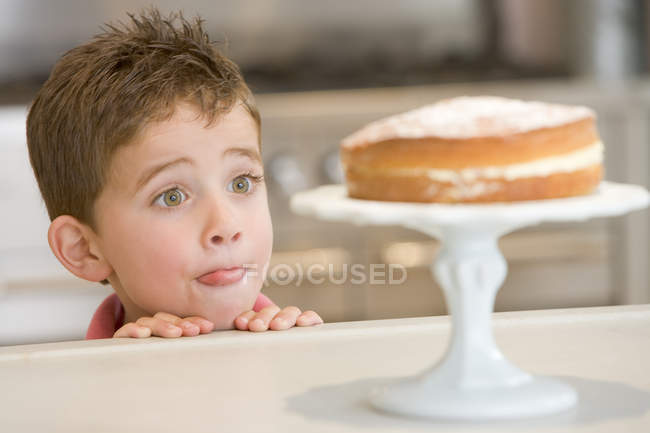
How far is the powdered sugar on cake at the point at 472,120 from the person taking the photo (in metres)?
0.55

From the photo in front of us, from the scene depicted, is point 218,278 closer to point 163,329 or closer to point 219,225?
point 219,225

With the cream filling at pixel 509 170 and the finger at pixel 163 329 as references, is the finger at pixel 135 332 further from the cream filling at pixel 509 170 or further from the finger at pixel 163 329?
the cream filling at pixel 509 170

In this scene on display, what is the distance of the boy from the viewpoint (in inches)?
43.7

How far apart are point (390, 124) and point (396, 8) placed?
2763 mm

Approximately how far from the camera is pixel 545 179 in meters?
0.56

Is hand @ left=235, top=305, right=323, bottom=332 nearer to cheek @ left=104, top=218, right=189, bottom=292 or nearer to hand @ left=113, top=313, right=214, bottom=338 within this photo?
hand @ left=113, top=313, right=214, bottom=338

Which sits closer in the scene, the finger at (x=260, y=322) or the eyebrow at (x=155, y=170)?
the finger at (x=260, y=322)

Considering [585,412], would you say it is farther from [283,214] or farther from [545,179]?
[283,214]

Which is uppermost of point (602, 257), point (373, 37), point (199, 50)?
point (373, 37)

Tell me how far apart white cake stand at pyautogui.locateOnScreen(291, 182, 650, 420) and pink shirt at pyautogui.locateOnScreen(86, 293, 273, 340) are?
2.31 feet

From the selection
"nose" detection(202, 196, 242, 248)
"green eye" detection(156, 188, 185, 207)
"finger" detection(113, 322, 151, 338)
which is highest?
"green eye" detection(156, 188, 185, 207)

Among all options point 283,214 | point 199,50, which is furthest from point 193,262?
point 283,214

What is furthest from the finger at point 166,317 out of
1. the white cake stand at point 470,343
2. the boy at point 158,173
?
the white cake stand at point 470,343

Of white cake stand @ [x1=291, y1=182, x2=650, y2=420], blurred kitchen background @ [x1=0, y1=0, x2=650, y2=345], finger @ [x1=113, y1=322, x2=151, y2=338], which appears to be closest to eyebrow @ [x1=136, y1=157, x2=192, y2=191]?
finger @ [x1=113, y1=322, x2=151, y2=338]
